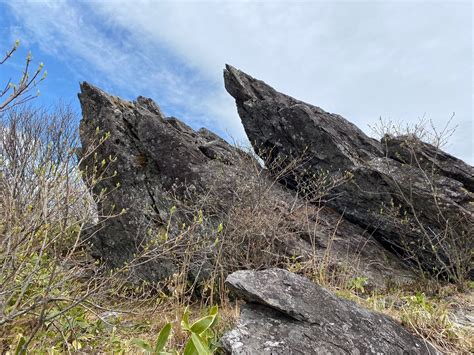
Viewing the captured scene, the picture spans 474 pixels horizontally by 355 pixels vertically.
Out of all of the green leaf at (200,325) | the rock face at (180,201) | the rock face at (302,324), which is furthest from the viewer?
the rock face at (180,201)

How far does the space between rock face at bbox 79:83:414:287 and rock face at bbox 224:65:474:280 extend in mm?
411

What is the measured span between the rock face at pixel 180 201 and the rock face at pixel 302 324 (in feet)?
6.13

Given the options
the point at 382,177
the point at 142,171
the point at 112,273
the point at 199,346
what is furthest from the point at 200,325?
the point at 382,177

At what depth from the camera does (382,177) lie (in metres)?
7.50

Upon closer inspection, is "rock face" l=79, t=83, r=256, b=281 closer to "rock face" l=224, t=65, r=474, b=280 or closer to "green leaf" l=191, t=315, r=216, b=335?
"rock face" l=224, t=65, r=474, b=280

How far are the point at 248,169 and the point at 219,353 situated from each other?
4.72 m

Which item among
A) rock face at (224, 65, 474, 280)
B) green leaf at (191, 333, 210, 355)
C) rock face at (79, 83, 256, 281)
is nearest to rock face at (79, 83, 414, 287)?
rock face at (79, 83, 256, 281)

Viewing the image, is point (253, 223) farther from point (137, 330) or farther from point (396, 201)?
point (396, 201)

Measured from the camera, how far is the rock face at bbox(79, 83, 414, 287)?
6.09m

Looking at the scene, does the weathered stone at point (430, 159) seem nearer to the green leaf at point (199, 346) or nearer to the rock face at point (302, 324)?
the rock face at point (302, 324)

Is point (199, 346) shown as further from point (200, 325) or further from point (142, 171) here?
point (142, 171)

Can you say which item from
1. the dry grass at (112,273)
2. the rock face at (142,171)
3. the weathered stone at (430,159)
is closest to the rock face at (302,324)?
the dry grass at (112,273)

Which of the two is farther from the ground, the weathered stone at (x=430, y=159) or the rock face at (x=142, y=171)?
the weathered stone at (x=430, y=159)

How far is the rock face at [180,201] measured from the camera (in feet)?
20.0
